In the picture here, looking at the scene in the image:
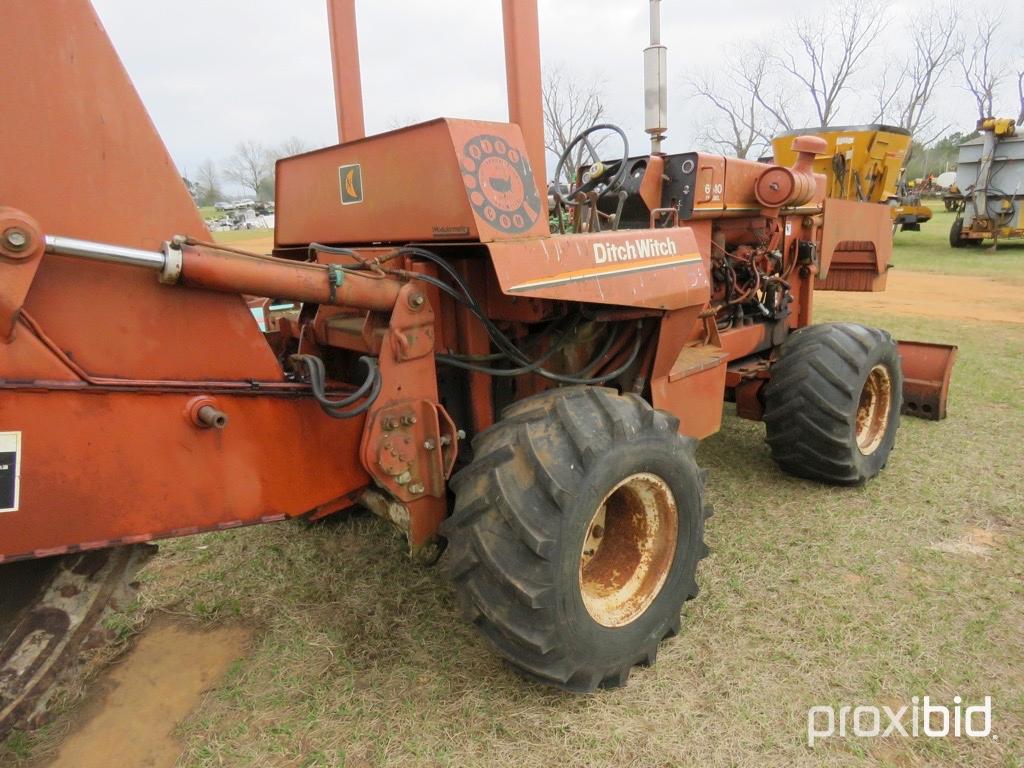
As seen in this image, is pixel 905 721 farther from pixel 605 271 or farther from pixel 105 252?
pixel 105 252

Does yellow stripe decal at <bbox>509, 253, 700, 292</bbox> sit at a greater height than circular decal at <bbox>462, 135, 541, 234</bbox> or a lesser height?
lesser

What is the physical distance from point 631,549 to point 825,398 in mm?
1720

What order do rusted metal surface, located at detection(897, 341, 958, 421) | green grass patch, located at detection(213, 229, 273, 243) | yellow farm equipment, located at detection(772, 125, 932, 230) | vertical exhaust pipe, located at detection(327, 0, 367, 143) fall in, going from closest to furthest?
vertical exhaust pipe, located at detection(327, 0, 367, 143) < rusted metal surface, located at detection(897, 341, 958, 421) < yellow farm equipment, located at detection(772, 125, 932, 230) < green grass patch, located at detection(213, 229, 273, 243)

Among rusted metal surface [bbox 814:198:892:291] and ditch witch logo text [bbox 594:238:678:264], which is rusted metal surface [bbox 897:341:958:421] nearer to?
rusted metal surface [bbox 814:198:892:291]

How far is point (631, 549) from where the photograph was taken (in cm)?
258

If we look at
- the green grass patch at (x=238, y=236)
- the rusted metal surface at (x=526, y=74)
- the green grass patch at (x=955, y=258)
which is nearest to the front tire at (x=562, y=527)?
the rusted metal surface at (x=526, y=74)

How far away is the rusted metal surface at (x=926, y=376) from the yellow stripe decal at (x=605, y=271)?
3.13m

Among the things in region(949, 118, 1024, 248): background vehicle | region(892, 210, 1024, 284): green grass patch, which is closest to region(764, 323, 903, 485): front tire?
region(892, 210, 1024, 284): green grass patch

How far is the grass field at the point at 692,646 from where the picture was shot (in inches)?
84.5

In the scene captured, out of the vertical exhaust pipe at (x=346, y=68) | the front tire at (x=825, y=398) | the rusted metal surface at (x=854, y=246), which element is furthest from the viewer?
the rusted metal surface at (x=854, y=246)

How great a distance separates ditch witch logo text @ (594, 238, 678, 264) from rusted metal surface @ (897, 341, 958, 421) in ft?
10.5

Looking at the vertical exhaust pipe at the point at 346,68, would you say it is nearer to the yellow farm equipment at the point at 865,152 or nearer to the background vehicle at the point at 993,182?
the yellow farm equipment at the point at 865,152

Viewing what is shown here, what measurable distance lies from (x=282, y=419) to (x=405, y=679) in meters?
1.07

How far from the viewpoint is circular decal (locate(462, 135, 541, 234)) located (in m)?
2.07
